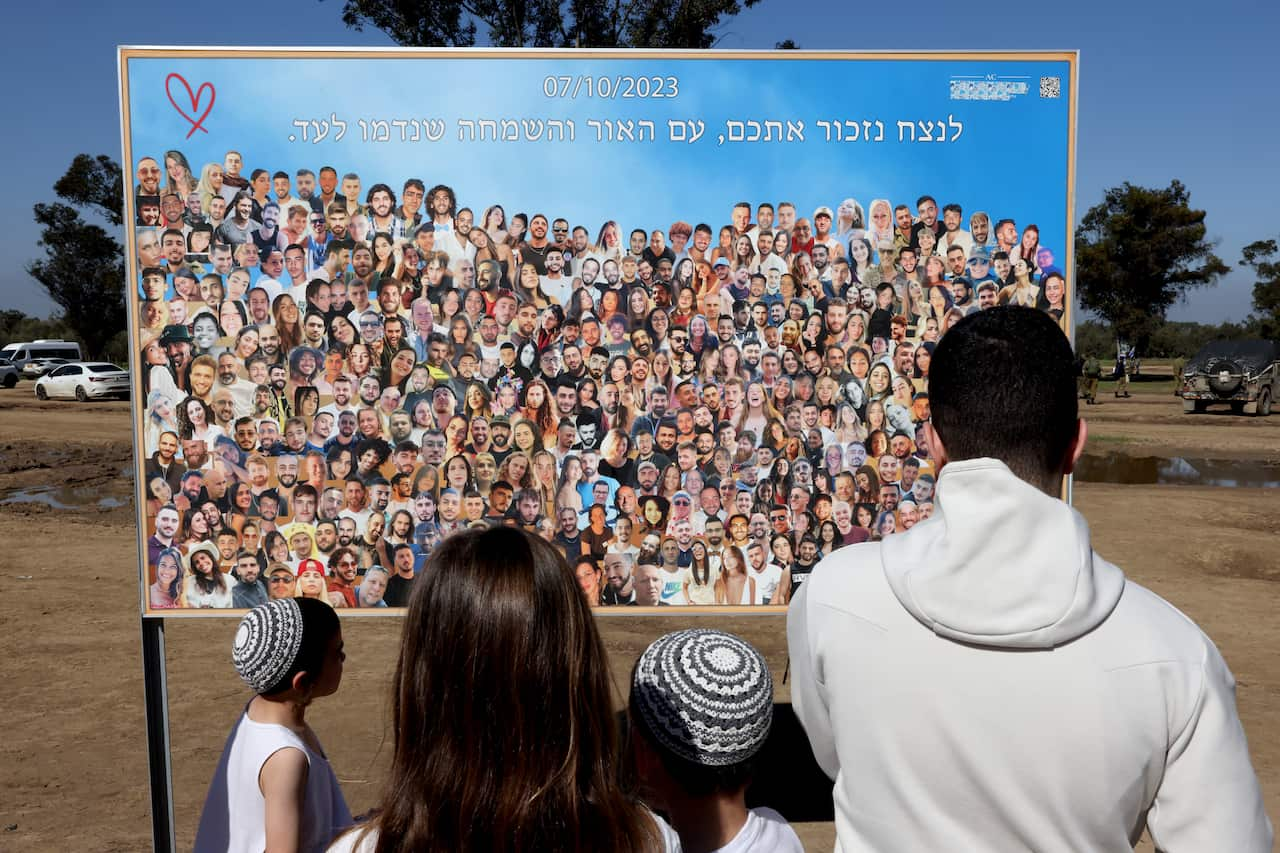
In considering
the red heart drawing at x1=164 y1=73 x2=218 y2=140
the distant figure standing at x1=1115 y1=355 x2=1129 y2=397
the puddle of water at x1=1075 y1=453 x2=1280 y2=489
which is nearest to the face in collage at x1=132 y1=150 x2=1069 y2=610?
the red heart drawing at x1=164 y1=73 x2=218 y2=140

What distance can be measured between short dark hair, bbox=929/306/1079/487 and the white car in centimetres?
3106

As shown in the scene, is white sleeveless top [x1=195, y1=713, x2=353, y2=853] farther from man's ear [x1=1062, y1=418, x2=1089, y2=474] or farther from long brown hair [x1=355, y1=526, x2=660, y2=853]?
man's ear [x1=1062, y1=418, x2=1089, y2=474]

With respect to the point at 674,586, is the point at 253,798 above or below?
below

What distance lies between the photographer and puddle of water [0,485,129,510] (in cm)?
1362

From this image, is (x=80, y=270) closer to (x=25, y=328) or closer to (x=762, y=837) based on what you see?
(x=25, y=328)

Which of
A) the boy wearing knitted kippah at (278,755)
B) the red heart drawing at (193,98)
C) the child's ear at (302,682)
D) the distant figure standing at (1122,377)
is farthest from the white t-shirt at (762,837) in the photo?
the distant figure standing at (1122,377)

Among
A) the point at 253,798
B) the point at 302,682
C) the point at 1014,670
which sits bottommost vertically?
the point at 253,798

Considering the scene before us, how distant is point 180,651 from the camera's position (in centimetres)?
728

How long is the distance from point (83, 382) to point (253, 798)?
30753mm

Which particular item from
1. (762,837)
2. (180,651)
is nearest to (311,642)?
(762,837)

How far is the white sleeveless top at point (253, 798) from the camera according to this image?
84.0 inches

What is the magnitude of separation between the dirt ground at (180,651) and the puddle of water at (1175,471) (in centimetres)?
74

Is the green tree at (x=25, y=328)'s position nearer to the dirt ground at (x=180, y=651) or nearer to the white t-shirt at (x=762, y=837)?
the dirt ground at (x=180, y=651)

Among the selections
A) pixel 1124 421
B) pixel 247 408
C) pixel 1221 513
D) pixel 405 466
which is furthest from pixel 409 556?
pixel 1124 421
